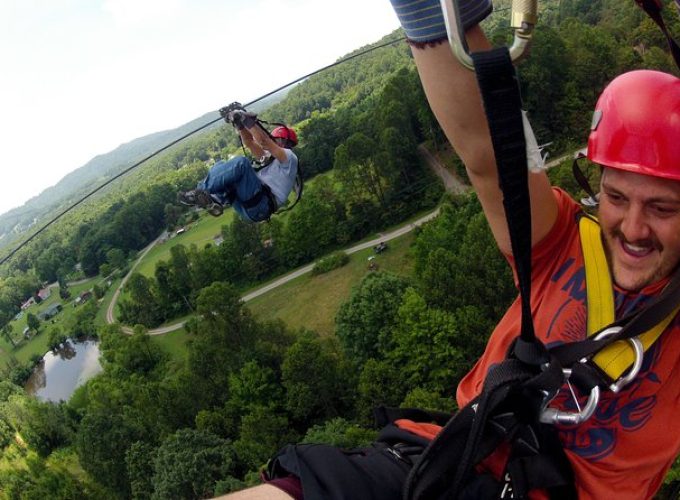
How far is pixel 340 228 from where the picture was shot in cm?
3828

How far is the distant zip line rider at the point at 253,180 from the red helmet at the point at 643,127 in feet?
14.6

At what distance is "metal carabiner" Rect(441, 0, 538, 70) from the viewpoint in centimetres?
95

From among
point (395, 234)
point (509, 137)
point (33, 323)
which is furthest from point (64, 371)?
point (509, 137)

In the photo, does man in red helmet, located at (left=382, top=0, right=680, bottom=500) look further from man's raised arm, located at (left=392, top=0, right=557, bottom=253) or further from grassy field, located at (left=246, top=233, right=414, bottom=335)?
grassy field, located at (left=246, top=233, right=414, bottom=335)

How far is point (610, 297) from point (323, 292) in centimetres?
3128

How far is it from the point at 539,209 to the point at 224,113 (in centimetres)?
449

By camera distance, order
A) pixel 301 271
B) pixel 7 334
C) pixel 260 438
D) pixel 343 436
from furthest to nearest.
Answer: pixel 7 334, pixel 301 271, pixel 260 438, pixel 343 436

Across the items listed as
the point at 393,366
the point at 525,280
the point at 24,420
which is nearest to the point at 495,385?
the point at 525,280

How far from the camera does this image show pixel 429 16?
1.24m

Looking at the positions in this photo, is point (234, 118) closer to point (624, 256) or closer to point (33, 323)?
point (624, 256)

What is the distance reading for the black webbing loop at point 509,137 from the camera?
978mm

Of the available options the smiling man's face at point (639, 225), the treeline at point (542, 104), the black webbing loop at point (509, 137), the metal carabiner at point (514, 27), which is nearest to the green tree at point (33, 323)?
the treeline at point (542, 104)

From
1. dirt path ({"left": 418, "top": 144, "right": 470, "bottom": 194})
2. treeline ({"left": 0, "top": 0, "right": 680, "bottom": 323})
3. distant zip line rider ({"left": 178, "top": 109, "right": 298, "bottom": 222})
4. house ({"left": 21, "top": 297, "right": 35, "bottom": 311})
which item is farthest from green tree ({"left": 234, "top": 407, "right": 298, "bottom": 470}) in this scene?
house ({"left": 21, "top": 297, "right": 35, "bottom": 311})

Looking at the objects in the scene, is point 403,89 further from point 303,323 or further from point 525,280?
point 525,280
